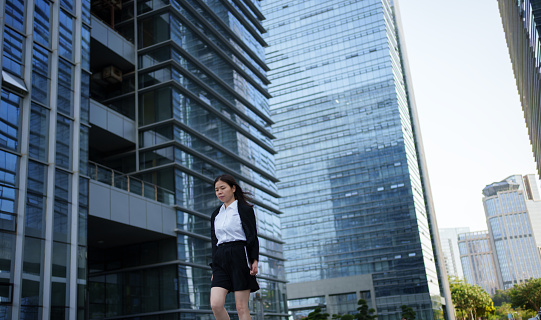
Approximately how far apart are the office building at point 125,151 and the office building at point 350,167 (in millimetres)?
50595

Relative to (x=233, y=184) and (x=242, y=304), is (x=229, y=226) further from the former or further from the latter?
(x=242, y=304)

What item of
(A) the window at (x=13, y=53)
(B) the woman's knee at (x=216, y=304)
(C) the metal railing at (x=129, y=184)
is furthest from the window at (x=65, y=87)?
(B) the woman's knee at (x=216, y=304)

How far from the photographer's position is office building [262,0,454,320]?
3201 inches

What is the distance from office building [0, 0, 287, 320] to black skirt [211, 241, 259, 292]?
1166 cm

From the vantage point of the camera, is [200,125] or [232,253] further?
[200,125]

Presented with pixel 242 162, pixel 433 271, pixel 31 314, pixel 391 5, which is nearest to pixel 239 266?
pixel 31 314

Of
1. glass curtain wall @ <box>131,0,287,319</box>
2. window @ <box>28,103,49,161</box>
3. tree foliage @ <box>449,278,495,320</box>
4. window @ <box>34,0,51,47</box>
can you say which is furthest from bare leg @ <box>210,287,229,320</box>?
tree foliage @ <box>449,278,495,320</box>

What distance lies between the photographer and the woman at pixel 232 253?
420 centimetres

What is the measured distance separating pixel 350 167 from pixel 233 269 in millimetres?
84502

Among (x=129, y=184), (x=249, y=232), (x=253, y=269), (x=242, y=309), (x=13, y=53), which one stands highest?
(x=13, y=53)

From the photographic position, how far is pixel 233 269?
168 inches

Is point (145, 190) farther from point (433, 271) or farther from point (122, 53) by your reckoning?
point (433, 271)

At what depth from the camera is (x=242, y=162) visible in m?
31.1

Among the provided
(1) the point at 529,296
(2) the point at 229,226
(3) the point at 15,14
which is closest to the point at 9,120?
(3) the point at 15,14
